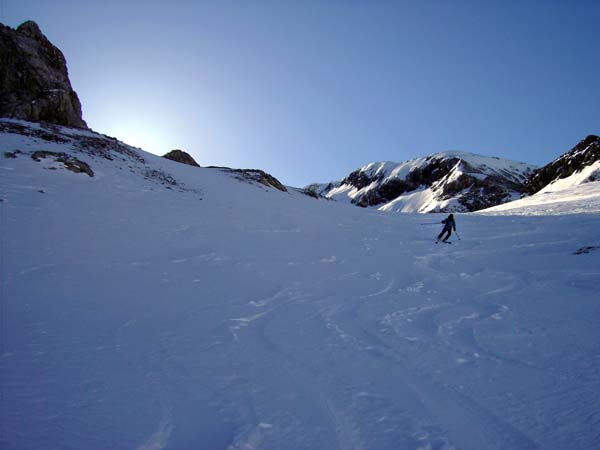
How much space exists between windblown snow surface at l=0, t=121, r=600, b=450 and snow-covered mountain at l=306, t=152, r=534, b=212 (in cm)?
7297

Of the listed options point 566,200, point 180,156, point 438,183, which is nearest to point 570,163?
point 566,200

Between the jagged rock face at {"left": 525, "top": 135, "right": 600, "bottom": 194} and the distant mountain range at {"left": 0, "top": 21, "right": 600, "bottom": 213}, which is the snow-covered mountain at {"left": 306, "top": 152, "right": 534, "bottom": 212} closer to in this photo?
the distant mountain range at {"left": 0, "top": 21, "right": 600, "bottom": 213}

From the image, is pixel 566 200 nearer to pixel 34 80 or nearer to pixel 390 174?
pixel 34 80

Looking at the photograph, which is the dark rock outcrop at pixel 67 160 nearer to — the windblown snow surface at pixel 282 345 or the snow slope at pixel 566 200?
the windblown snow surface at pixel 282 345

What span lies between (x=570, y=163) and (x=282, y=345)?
192 feet

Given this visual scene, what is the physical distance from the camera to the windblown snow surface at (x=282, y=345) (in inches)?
103

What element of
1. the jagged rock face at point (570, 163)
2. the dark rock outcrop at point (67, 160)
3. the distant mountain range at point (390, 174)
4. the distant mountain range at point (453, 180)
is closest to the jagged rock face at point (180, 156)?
the distant mountain range at point (390, 174)

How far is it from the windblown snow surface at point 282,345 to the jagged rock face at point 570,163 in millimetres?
44357

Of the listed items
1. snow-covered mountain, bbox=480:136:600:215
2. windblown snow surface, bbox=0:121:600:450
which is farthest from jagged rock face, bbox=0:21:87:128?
snow-covered mountain, bbox=480:136:600:215

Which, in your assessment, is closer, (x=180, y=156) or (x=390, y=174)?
(x=180, y=156)

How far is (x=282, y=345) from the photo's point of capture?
159 inches

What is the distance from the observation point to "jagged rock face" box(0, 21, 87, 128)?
26.9m

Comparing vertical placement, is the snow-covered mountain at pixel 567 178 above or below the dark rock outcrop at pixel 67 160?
above

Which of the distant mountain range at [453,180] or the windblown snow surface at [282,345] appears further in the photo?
the distant mountain range at [453,180]
